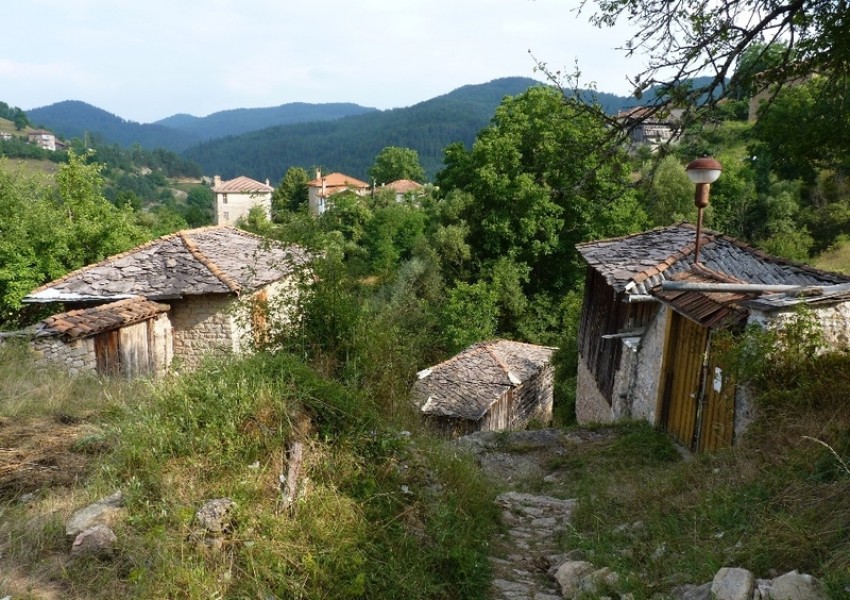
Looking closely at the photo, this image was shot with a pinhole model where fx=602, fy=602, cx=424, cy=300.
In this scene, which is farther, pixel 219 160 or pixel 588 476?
pixel 219 160

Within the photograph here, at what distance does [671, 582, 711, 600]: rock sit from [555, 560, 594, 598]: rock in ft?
2.41

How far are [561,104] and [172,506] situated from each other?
18.0ft

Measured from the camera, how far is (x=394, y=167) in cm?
7300

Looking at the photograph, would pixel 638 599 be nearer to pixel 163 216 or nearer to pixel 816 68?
pixel 816 68

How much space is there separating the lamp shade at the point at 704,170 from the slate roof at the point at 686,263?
1.82 m

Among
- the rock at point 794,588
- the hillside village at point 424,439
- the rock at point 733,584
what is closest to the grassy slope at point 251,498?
the hillside village at point 424,439

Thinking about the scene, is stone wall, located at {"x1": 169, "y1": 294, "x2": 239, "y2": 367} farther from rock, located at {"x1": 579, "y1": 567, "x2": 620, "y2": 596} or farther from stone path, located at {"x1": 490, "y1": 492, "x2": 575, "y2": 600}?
rock, located at {"x1": 579, "y1": 567, "x2": 620, "y2": 596}

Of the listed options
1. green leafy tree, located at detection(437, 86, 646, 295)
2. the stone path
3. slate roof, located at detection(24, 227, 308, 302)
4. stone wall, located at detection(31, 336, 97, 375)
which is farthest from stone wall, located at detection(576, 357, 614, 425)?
green leafy tree, located at detection(437, 86, 646, 295)

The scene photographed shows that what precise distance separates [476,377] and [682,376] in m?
11.7

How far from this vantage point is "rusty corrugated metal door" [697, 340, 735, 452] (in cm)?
688

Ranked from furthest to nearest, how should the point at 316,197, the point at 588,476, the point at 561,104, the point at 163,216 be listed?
the point at 316,197 < the point at 163,216 < the point at 588,476 < the point at 561,104

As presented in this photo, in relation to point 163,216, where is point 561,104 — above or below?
above

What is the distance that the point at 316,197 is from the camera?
237 ft

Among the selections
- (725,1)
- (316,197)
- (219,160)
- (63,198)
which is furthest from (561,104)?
(219,160)
